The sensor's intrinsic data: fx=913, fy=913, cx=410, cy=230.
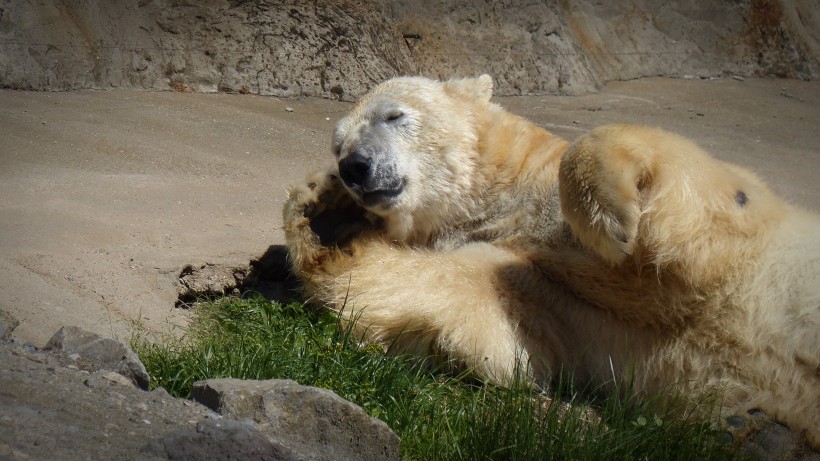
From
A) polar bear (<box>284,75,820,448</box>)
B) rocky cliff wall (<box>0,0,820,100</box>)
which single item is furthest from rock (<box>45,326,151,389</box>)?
rocky cliff wall (<box>0,0,820,100</box>)

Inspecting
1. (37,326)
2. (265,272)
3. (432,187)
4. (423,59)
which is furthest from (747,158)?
(37,326)

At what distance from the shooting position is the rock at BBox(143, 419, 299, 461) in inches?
82.4

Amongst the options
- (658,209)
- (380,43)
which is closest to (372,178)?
(658,209)

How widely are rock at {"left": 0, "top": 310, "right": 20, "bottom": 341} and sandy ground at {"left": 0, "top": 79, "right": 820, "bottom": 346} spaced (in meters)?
0.09

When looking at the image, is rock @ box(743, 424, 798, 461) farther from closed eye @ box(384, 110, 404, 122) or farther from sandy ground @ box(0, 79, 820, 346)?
sandy ground @ box(0, 79, 820, 346)

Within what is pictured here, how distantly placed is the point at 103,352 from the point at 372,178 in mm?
1575

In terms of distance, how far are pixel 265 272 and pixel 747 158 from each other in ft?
13.5

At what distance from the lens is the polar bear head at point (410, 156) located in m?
4.04

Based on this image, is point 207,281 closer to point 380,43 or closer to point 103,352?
point 103,352

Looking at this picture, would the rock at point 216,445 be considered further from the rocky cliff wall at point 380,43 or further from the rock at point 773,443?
the rocky cliff wall at point 380,43

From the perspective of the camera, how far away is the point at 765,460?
117 inches

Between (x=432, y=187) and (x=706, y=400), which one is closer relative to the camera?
(x=706, y=400)

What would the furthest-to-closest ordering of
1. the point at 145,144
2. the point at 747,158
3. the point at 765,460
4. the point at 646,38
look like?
the point at 646,38
the point at 747,158
the point at 145,144
the point at 765,460

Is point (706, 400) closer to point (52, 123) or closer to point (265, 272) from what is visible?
point (265, 272)
